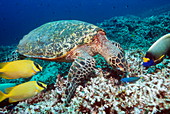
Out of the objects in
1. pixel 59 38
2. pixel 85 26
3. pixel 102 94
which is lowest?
pixel 102 94

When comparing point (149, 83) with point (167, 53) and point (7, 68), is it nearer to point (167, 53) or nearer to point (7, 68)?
point (167, 53)

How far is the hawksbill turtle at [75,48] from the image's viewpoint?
92.4 inches

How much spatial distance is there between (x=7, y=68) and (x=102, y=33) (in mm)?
2469

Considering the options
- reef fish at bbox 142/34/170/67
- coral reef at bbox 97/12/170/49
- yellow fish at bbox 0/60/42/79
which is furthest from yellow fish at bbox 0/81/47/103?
coral reef at bbox 97/12/170/49

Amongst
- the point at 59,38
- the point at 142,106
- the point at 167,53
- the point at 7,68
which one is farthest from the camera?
the point at 59,38

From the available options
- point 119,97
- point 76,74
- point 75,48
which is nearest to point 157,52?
point 119,97

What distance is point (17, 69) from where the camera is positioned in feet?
6.63

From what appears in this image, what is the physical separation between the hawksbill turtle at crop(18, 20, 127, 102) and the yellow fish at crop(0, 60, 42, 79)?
769 millimetres

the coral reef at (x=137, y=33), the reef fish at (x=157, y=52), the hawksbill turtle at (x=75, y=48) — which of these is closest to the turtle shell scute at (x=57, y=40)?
the hawksbill turtle at (x=75, y=48)

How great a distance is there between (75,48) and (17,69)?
1.44 m

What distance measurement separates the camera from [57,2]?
118625mm

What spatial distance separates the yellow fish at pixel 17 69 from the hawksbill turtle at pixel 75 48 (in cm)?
77

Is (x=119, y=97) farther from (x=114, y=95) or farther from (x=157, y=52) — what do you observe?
(x=157, y=52)

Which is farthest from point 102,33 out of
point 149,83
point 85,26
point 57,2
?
point 57,2
